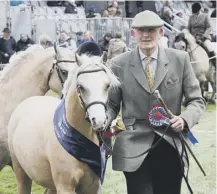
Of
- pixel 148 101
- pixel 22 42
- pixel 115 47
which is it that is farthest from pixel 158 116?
pixel 22 42

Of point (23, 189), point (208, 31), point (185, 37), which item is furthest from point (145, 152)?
point (208, 31)

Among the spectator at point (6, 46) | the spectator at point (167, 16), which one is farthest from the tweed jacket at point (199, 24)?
the spectator at point (167, 16)

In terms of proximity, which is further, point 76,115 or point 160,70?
point 76,115

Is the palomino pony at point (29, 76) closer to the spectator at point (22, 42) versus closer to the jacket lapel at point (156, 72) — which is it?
the jacket lapel at point (156, 72)

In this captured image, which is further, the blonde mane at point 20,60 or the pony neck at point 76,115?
the blonde mane at point 20,60

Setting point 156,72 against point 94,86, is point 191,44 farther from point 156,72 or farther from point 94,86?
point 94,86

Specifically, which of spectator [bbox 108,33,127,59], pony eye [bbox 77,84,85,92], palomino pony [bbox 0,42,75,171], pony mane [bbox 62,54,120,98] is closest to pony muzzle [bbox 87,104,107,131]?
pony eye [bbox 77,84,85,92]

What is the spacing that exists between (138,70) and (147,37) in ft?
0.90

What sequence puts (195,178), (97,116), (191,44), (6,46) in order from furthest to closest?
(6,46)
(191,44)
(195,178)
(97,116)

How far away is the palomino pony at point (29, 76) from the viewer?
6.63 meters

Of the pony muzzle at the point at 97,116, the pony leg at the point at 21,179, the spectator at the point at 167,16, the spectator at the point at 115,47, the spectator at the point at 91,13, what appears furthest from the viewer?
the spectator at the point at 167,16

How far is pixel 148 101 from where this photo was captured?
182 inches

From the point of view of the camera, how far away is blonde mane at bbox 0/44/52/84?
6.77 meters

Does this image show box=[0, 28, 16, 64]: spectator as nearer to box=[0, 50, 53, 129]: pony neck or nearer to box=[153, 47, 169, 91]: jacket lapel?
box=[0, 50, 53, 129]: pony neck
